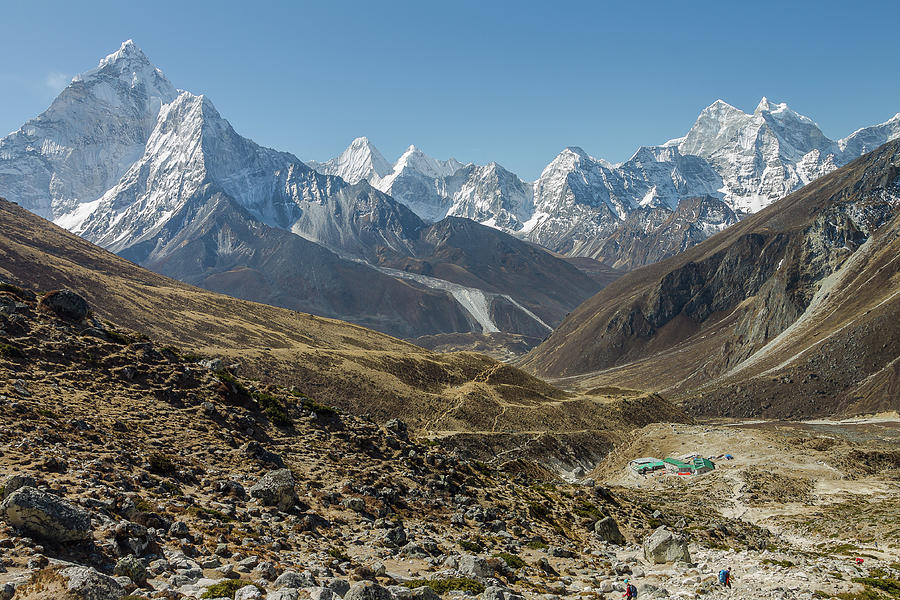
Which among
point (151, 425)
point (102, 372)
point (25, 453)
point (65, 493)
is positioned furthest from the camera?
point (102, 372)

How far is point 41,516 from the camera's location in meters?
18.0

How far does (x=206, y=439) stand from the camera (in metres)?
33.1

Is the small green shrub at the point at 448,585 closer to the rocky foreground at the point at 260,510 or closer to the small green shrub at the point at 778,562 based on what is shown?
the rocky foreground at the point at 260,510

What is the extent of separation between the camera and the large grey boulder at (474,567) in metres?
23.8

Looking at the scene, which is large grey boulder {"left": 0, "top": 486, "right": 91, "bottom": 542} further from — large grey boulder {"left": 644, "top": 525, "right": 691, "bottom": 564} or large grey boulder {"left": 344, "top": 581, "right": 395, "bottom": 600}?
large grey boulder {"left": 644, "top": 525, "right": 691, "bottom": 564}

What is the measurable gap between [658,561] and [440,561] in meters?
14.8

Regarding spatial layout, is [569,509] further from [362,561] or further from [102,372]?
[102,372]

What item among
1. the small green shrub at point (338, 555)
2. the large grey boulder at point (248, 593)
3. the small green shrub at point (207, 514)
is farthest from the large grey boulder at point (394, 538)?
the large grey boulder at point (248, 593)

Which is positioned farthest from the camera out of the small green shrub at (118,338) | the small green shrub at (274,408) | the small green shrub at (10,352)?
the small green shrub at (118,338)

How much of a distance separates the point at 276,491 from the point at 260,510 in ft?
3.78

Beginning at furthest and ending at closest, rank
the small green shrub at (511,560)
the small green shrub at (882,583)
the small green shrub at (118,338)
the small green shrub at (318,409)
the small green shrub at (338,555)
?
the small green shrub at (318,409) < the small green shrub at (118,338) < the small green shrub at (882,583) < the small green shrub at (511,560) < the small green shrub at (338,555)

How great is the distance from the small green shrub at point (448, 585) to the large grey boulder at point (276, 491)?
8370 millimetres

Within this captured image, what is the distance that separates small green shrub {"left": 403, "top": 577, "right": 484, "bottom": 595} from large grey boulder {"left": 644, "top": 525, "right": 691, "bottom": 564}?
15.8 meters

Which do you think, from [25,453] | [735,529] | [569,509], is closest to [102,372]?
[25,453]
